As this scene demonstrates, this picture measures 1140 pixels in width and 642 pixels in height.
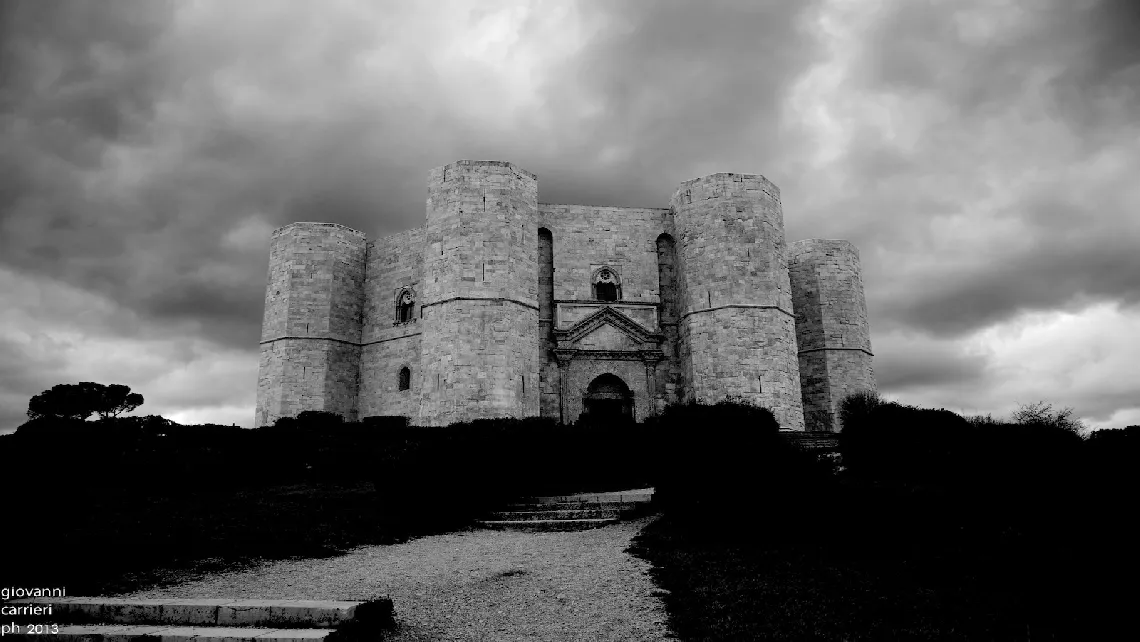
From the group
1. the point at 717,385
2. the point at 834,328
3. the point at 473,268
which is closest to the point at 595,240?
the point at 473,268

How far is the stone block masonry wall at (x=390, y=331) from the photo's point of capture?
2619cm

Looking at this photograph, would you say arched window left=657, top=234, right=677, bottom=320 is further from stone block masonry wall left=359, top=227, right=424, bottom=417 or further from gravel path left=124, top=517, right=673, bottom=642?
gravel path left=124, top=517, right=673, bottom=642

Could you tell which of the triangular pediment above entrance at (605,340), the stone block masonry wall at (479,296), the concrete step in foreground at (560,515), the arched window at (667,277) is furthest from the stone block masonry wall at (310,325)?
the concrete step in foreground at (560,515)

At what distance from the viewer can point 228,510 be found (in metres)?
10.9

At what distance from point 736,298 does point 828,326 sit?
23.1 ft

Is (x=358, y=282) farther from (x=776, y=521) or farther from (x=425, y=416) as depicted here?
(x=776, y=521)

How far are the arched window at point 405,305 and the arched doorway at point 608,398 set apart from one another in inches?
317

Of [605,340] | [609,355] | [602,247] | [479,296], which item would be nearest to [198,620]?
[479,296]

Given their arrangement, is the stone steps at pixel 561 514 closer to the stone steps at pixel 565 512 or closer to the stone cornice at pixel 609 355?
the stone steps at pixel 565 512

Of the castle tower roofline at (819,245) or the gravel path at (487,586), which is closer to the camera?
the gravel path at (487,586)

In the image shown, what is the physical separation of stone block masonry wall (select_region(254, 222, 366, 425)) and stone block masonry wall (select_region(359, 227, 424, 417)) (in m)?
0.62

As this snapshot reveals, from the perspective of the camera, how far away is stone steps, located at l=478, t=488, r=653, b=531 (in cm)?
998

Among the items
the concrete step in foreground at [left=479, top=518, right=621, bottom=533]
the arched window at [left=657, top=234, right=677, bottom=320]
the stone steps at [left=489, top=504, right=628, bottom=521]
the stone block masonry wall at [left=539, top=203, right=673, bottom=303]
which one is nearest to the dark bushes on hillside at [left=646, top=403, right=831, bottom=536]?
the stone steps at [left=489, top=504, right=628, bottom=521]

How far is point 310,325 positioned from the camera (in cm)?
2695
